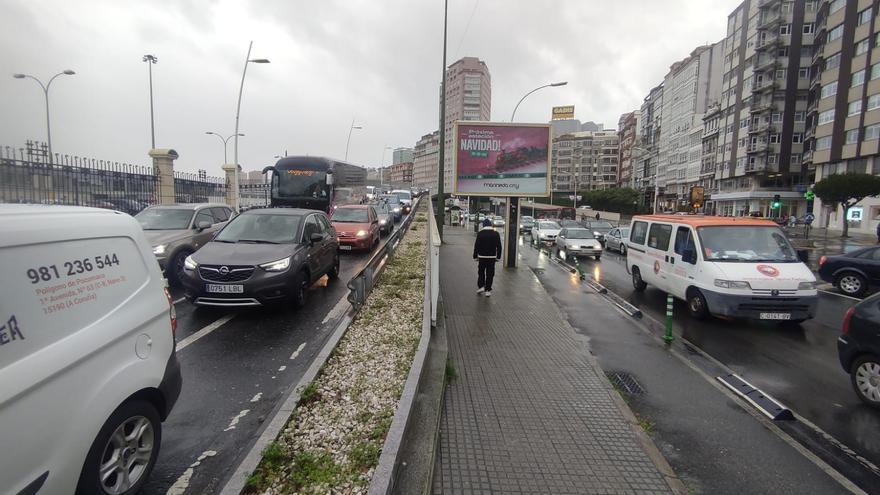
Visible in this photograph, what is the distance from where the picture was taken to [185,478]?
3.20 metres

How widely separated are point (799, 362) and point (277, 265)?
7819 millimetres

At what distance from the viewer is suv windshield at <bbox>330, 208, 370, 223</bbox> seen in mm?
16062

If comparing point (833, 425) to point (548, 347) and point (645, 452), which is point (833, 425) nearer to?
point (645, 452)

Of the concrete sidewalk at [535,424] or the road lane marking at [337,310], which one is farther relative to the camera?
the road lane marking at [337,310]

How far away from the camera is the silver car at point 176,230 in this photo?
29.7ft

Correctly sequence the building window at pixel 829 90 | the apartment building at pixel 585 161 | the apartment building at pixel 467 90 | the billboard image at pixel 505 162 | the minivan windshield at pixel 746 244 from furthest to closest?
the apartment building at pixel 585 161, the apartment building at pixel 467 90, the building window at pixel 829 90, the billboard image at pixel 505 162, the minivan windshield at pixel 746 244

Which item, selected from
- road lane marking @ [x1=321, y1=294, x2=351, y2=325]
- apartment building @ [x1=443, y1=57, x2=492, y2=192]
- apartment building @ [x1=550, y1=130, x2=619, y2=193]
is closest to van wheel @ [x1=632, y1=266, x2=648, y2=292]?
road lane marking @ [x1=321, y1=294, x2=351, y2=325]

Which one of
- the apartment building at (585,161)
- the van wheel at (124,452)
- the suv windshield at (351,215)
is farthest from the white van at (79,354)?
the apartment building at (585,161)

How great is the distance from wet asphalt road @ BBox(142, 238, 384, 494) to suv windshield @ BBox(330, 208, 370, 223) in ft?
25.7

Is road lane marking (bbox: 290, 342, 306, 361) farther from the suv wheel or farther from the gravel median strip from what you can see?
the suv wheel

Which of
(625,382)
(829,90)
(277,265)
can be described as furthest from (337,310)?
(829,90)

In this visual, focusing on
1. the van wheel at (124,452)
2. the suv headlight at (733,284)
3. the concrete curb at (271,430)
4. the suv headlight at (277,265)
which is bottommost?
the concrete curb at (271,430)

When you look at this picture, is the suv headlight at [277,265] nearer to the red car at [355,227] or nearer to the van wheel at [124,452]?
the van wheel at [124,452]

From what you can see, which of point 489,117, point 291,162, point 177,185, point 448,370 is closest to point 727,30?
point 489,117
